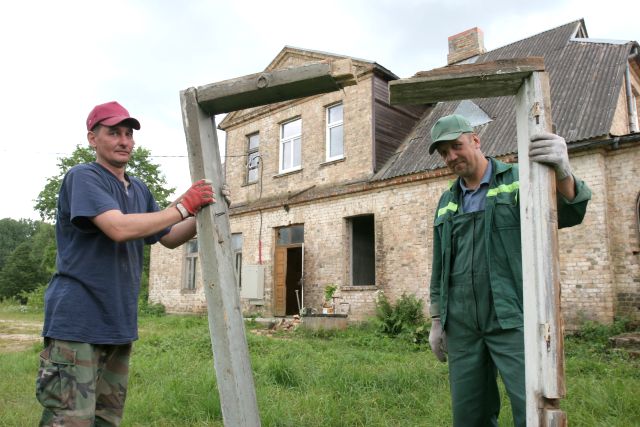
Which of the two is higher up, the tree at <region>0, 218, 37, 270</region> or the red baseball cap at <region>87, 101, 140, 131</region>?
the tree at <region>0, 218, 37, 270</region>

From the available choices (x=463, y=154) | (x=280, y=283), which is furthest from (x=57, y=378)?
(x=280, y=283)

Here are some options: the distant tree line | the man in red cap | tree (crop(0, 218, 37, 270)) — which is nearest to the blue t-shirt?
the man in red cap

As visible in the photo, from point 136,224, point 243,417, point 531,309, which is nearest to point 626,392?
point 531,309

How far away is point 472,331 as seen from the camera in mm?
2551

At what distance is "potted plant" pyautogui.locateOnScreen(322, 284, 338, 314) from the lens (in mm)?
11258

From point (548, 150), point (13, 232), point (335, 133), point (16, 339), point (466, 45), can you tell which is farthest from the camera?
point (13, 232)

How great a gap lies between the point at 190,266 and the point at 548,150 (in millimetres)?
16188

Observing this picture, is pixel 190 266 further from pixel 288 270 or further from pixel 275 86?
pixel 275 86

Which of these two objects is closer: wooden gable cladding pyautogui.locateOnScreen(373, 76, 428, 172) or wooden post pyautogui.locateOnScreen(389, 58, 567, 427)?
wooden post pyautogui.locateOnScreen(389, 58, 567, 427)

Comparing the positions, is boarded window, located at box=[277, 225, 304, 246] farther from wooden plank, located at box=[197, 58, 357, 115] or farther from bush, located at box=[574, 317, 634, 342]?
wooden plank, located at box=[197, 58, 357, 115]

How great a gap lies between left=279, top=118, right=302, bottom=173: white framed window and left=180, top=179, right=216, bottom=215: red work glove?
11750mm

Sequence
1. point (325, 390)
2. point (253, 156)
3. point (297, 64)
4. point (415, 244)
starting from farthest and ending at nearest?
point (253, 156) → point (297, 64) → point (415, 244) → point (325, 390)

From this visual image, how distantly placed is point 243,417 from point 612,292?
8.15 m

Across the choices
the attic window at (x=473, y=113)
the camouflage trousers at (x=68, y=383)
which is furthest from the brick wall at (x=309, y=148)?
the camouflage trousers at (x=68, y=383)
